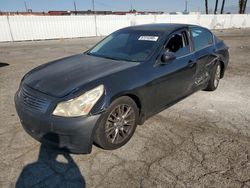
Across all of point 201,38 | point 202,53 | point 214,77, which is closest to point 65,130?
point 202,53

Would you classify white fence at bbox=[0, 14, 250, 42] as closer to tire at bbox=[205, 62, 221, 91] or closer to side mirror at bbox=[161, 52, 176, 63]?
tire at bbox=[205, 62, 221, 91]

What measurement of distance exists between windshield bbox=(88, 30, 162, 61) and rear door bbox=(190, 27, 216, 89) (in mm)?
1015

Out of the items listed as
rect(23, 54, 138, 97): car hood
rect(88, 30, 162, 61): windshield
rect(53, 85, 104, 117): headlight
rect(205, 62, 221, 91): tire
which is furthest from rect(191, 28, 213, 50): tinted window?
rect(53, 85, 104, 117): headlight

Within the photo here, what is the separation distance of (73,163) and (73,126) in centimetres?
58

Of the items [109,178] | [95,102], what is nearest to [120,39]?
[95,102]

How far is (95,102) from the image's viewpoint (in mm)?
2719

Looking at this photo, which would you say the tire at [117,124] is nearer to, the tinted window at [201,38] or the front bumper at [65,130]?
the front bumper at [65,130]

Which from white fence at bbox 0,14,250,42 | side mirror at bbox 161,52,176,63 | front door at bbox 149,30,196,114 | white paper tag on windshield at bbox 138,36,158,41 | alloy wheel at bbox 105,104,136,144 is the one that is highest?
white paper tag on windshield at bbox 138,36,158,41

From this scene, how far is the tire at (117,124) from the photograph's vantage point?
2879mm

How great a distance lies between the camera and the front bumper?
8.59 ft

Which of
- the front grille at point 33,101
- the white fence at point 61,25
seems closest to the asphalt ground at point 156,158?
the front grille at point 33,101

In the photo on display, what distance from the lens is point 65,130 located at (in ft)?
8.62

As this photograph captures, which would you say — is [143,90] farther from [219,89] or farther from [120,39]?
[219,89]

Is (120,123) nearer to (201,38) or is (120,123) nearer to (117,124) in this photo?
(117,124)
